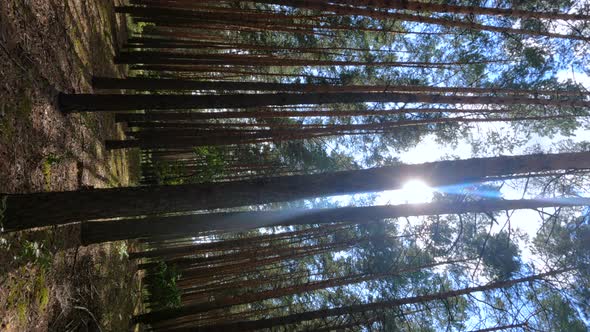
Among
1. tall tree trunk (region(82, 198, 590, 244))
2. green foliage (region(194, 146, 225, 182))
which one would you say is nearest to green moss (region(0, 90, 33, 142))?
tall tree trunk (region(82, 198, 590, 244))

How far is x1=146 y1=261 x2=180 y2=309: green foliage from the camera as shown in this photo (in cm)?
938

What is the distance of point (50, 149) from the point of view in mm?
4621

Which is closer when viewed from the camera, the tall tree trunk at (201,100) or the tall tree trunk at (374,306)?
the tall tree trunk at (201,100)

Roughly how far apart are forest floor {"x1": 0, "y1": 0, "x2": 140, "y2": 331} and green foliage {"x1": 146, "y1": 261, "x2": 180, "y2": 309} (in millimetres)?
2076

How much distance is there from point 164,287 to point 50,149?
18.8ft

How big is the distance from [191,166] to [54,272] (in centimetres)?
786

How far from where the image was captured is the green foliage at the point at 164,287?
9.38 metres

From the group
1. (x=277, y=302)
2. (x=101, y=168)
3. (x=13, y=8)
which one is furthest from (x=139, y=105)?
(x=277, y=302)

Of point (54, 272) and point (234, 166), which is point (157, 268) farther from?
point (54, 272)

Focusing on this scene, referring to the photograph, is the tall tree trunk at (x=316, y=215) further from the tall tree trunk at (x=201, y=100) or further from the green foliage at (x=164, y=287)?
the green foliage at (x=164, y=287)

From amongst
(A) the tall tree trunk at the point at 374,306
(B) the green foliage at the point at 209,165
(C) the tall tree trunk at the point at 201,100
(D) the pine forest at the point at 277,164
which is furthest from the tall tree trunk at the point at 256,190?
(B) the green foliage at the point at 209,165

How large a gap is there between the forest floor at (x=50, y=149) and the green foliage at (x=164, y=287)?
208 cm

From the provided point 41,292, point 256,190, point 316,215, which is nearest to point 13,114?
point 41,292

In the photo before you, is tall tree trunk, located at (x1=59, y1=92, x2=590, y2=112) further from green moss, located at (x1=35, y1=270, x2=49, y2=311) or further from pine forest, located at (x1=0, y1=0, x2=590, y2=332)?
green moss, located at (x1=35, y1=270, x2=49, y2=311)
